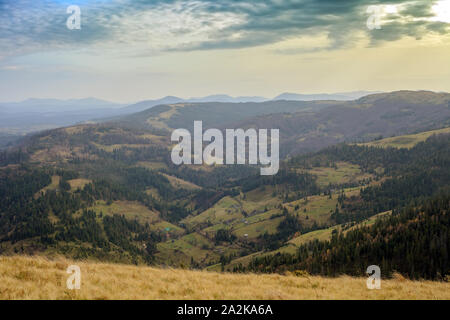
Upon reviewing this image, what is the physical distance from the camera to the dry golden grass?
54.7 feet

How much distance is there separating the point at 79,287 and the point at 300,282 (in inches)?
636

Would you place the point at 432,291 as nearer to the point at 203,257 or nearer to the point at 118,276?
the point at 118,276

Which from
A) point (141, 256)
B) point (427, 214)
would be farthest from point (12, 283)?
point (141, 256)

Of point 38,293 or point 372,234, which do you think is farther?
point 372,234

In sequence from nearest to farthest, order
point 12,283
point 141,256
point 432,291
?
point 12,283 < point 432,291 < point 141,256

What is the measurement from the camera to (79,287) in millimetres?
17547

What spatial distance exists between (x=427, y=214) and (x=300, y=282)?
309ft

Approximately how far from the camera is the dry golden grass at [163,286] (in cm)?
1667

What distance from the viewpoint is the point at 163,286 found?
19.2 meters

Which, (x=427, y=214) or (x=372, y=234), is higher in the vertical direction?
(x=427, y=214)
